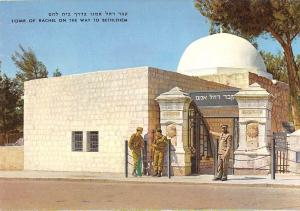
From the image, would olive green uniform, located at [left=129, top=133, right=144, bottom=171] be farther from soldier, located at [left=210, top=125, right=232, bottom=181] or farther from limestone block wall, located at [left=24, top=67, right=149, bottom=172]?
soldier, located at [left=210, top=125, right=232, bottom=181]

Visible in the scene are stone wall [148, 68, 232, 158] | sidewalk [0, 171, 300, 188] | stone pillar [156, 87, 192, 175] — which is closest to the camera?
sidewalk [0, 171, 300, 188]

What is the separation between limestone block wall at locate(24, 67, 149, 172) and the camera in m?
18.0

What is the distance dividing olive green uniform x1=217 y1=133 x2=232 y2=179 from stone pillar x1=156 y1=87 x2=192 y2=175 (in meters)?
1.87

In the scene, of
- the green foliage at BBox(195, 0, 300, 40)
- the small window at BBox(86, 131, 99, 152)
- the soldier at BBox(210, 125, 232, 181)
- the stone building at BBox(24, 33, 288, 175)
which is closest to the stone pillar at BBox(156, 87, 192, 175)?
the stone building at BBox(24, 33, 288, 175)

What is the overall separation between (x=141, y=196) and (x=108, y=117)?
7.27 meters

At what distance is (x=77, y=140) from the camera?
64.4 feet

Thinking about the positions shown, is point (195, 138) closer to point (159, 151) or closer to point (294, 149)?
point (159, 151)

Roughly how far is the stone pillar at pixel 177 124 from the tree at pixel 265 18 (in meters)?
6.68

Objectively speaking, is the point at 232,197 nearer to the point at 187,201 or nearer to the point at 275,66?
the point at 187,201

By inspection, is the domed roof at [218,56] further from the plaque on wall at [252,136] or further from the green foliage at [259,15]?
the plaque on wall at [252,136]

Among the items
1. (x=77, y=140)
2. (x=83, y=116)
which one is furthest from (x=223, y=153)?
(x=77, y=140)

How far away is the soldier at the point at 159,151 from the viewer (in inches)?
643

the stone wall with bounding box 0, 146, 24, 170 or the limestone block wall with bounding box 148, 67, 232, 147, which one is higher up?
the limestone block wall with bounding box 148, 67, 232, 147

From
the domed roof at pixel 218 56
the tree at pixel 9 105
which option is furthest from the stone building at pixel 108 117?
the tree at pixel 9 105
